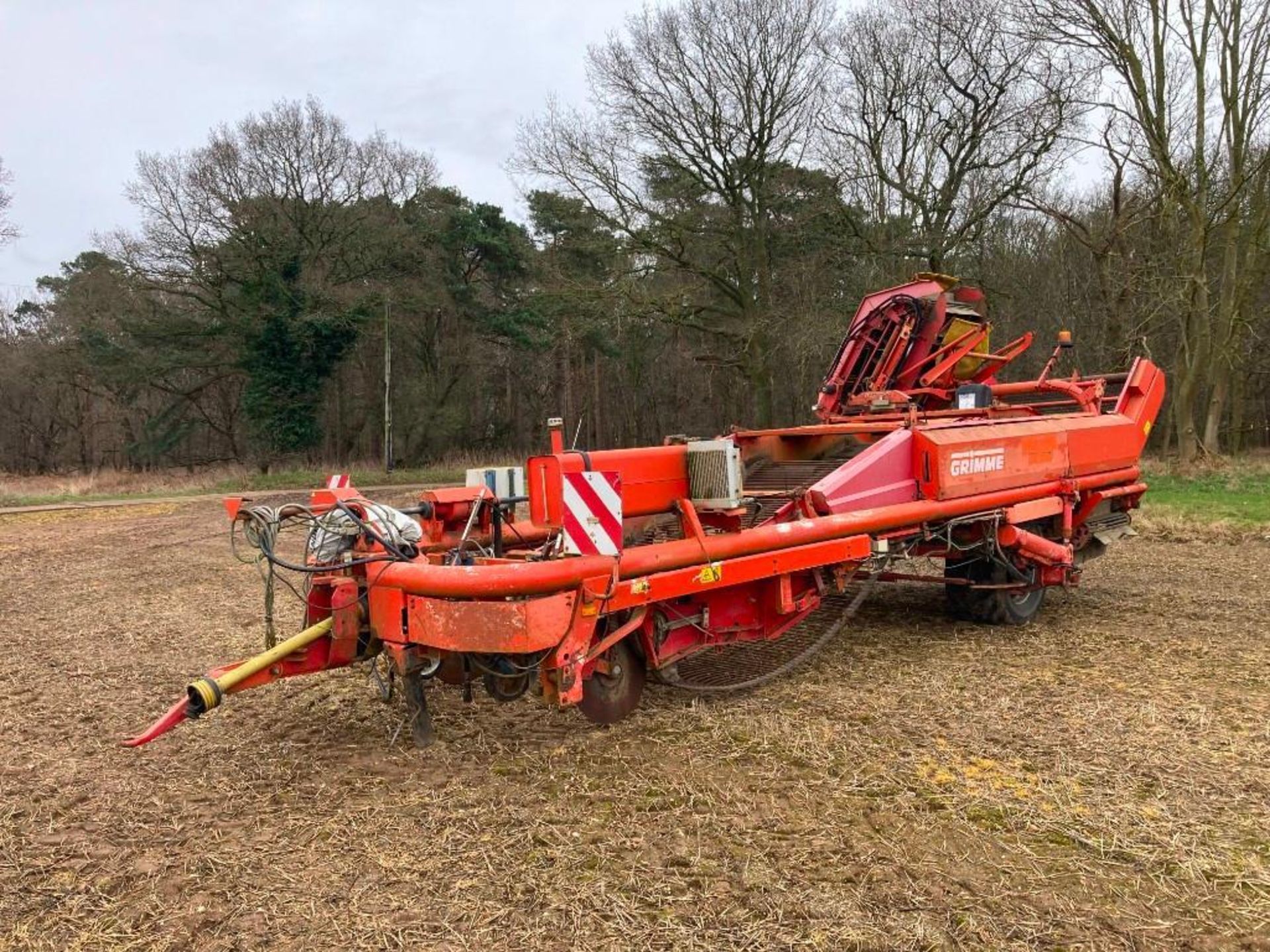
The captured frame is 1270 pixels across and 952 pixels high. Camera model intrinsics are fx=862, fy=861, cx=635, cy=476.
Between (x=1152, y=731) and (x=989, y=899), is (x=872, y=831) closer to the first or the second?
(x=989, y=899)

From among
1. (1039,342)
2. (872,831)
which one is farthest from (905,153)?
(872,831)

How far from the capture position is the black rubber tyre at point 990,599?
557 cm

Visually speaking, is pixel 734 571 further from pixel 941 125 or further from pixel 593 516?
pixel 941 125

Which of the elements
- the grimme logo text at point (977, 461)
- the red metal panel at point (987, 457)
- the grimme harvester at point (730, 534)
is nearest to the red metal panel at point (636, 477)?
the grimme harvester at point (730, 534)

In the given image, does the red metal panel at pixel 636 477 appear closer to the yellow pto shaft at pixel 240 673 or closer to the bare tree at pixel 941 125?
the yellow pto shaft at pixel 240 673

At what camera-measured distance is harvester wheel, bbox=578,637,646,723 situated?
3.75 m

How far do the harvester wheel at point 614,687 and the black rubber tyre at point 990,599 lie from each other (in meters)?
2.61

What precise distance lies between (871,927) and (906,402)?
4.35 meters

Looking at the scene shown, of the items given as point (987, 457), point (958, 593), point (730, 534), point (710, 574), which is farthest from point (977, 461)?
point (710, 574)

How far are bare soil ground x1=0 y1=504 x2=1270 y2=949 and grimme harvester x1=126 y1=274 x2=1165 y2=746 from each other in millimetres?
343

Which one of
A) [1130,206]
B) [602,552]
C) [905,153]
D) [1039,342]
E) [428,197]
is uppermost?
[428,197]

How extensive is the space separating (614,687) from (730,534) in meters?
0.89

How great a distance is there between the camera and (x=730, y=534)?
13.4 ft

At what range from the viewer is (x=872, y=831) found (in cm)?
283
